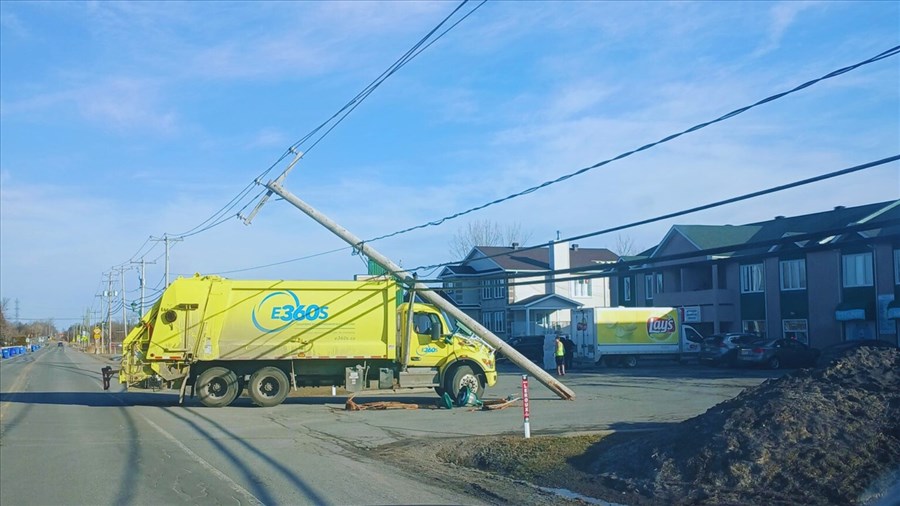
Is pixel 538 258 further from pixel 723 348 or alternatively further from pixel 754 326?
pixel 723 348

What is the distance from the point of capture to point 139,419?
2059cm

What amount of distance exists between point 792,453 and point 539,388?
19174 millimetres

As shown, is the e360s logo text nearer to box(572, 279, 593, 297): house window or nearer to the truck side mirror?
the truck side mirror

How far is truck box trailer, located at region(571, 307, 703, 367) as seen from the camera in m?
41.6

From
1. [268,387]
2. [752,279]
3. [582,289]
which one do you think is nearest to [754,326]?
[752,279]

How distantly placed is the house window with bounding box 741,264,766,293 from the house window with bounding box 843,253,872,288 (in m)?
6.06

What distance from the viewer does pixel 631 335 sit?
4188cm

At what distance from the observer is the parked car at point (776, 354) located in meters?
36.1

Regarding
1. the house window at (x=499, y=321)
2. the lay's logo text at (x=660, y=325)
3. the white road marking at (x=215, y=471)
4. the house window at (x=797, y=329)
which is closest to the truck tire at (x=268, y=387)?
the white road marking at (x=215, y=471)

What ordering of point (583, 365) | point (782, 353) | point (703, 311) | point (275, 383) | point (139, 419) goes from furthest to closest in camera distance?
1. point (703, 311)
2. point (583, 365)
3. point (782, 353)
4. point (275, 383)
5. point (139, 419)

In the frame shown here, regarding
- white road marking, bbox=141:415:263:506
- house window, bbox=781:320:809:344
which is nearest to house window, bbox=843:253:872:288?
house window, bbox=781:320:809:344

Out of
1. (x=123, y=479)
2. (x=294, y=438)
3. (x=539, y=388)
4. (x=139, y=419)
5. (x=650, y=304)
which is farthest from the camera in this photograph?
(x=650, y=304)

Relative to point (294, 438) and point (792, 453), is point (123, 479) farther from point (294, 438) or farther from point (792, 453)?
point (792, 453)

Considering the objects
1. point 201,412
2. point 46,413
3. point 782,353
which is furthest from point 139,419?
point 782,353
